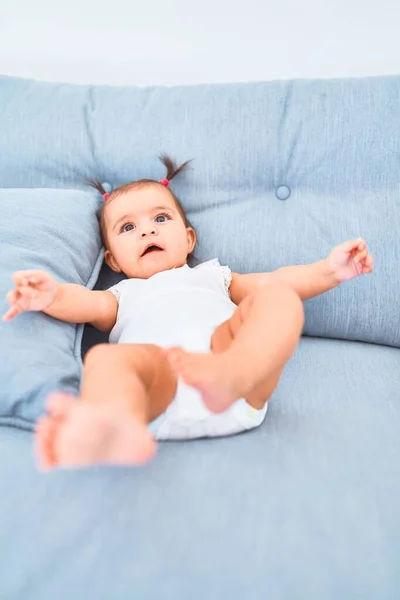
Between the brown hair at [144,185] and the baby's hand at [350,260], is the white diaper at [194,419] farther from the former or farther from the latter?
the brown hair at [144,185]

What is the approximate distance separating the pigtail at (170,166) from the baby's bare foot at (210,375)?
2.24 ft

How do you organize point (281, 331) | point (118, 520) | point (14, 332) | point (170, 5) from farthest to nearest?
point (170, 5), point (14, 332), point (281, 331), point (118, 520)

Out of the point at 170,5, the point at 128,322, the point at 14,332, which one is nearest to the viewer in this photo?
the point at 14,332

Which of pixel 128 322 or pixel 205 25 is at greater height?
pixel 205 25

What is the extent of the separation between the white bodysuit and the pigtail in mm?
238

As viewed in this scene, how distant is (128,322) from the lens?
1.13 metres

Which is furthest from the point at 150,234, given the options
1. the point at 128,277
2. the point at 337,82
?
the point at 337,82

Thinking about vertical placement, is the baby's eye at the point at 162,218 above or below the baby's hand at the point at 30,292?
above

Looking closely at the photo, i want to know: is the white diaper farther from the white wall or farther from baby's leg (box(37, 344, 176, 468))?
the white wall

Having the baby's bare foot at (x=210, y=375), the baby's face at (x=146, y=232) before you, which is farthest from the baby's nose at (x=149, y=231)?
the baby's bare foot at (x=210, y=375)

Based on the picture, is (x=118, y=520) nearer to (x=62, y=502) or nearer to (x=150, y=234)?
(x=62, y=502)

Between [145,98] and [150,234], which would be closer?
[150,234]

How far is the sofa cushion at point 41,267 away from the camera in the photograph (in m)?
0.97

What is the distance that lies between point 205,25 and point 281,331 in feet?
3.87
